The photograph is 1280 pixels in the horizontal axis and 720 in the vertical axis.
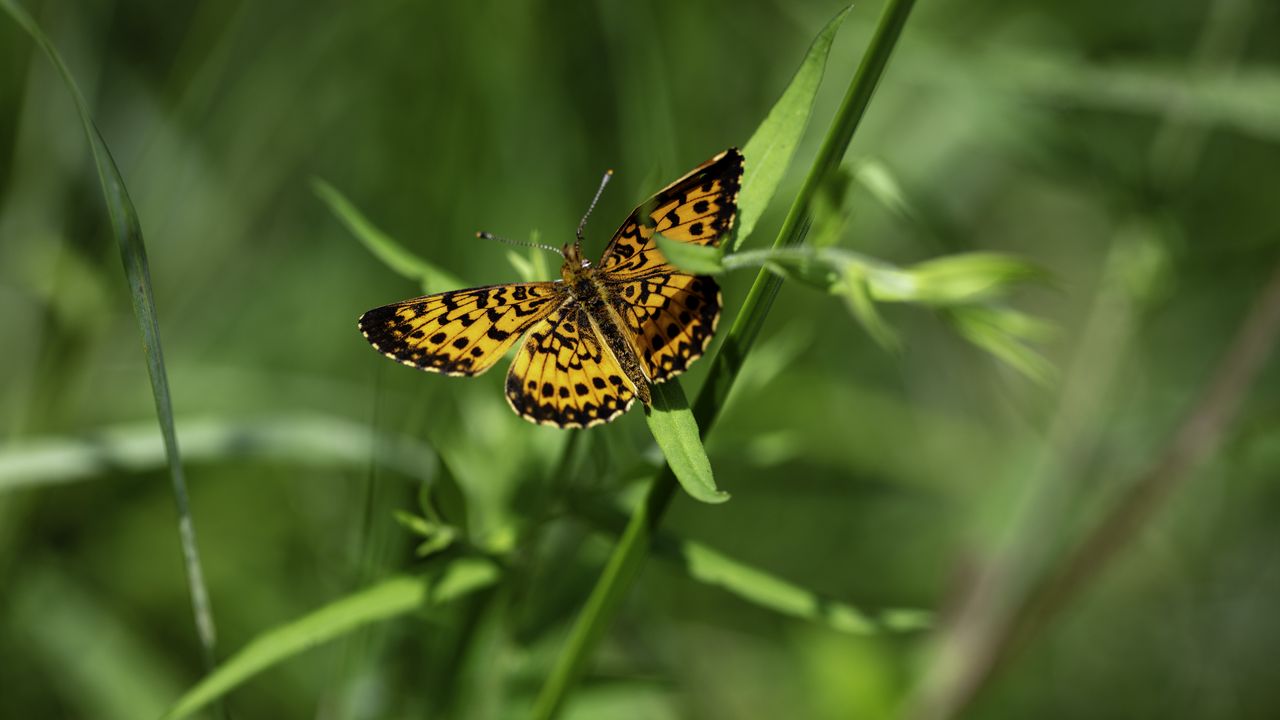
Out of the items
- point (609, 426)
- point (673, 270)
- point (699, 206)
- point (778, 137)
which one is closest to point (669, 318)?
point (673, 270)

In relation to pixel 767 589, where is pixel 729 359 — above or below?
above

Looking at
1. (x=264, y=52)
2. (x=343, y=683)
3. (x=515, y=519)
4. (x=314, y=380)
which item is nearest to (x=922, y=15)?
(x=264, y=52)

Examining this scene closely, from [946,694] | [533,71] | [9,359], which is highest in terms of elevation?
[533,71]

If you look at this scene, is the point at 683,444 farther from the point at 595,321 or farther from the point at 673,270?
the point at 595,321

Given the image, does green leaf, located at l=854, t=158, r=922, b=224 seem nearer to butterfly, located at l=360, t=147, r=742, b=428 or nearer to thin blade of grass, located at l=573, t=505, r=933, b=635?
butterfly, located at l=360, t=147, r=742, b=428

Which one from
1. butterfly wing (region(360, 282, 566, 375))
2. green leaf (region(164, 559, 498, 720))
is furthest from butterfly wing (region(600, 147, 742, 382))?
green leaf (region(164, 559, 498, 720))

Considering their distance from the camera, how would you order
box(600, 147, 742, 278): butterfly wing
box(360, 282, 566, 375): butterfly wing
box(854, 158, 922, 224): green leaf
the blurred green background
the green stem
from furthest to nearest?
the blurred green background < box(360, 282, 566, 375): butterfly wing < box(854, 158, 922, 224): green leaf < box(600, 147, 742, 278): butterfly wing < the green stem

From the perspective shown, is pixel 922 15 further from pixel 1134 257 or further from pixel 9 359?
pixel 9 359
